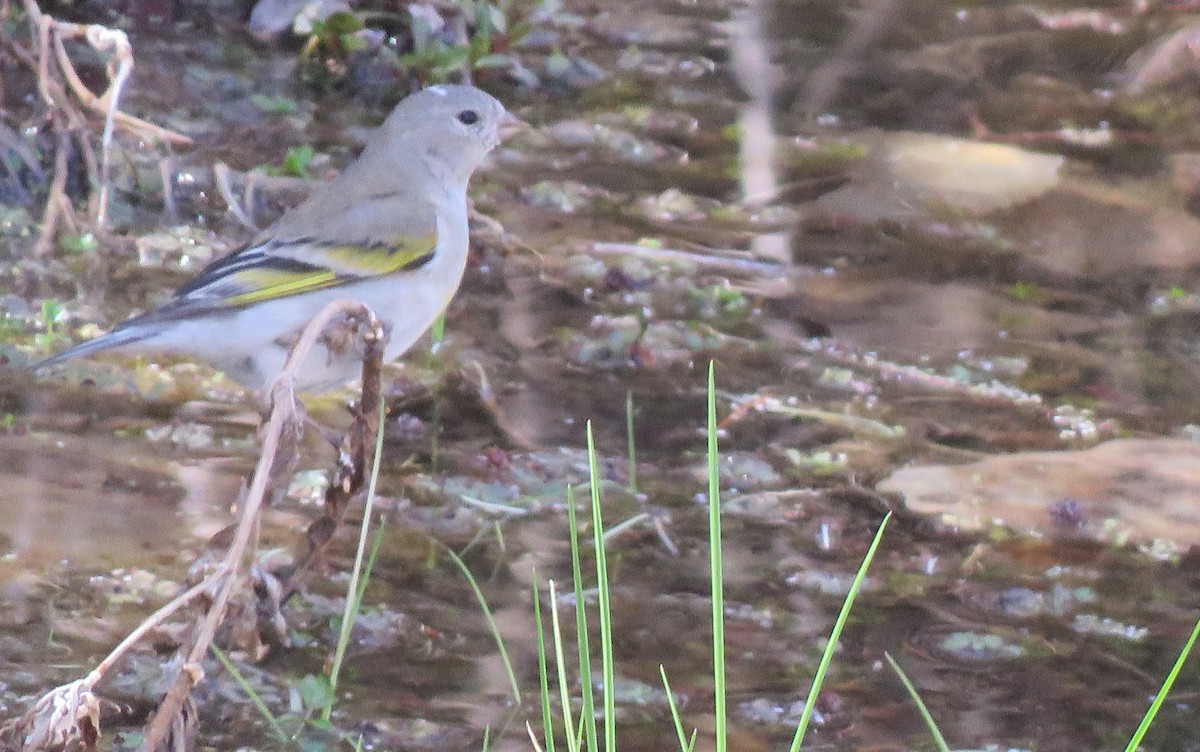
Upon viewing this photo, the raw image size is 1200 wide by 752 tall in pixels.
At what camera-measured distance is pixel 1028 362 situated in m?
A: 5.60

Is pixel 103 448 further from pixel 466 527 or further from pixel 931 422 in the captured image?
pixel 931 422

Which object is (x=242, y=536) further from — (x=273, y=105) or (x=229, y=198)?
(x=273, y=105)

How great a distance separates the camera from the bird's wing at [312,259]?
12.7 ft

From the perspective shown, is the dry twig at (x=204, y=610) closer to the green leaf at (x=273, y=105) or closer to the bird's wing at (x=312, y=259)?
the bird's wing at (x=312, y=259)

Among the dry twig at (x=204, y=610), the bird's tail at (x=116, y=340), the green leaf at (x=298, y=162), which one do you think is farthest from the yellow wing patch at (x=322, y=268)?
the green leaf at (x=298, y=162)

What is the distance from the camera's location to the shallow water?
11.7 feet

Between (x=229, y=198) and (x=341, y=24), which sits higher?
(x=341, y=24)

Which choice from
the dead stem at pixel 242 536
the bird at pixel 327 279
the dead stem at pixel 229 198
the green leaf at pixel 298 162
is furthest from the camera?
the green leaf at pixel 298 162

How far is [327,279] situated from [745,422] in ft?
4.67

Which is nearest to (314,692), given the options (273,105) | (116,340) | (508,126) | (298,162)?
(116,340)

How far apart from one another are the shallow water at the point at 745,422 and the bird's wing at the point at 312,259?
527 millimetres

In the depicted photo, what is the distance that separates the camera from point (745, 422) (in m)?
4.97

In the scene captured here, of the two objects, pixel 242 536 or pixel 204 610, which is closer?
pixel 242 536

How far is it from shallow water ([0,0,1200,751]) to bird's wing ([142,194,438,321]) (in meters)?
0.53
